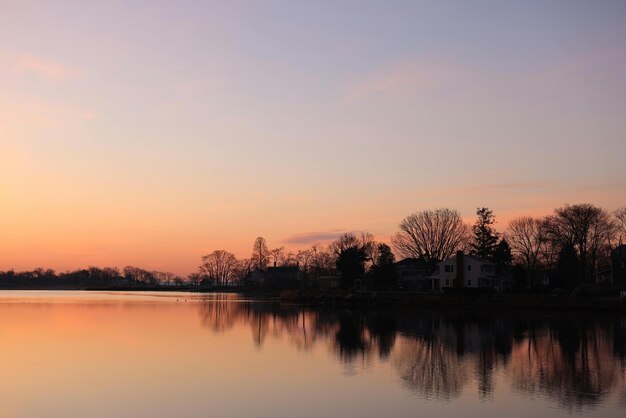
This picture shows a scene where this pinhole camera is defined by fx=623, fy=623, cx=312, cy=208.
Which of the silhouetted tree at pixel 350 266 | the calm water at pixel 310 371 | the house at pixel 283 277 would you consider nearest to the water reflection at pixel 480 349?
the calm water at pixel 310 371

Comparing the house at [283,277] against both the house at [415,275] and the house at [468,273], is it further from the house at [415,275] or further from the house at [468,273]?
the house at [468,273]

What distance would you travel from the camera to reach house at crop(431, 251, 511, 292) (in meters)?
85.0

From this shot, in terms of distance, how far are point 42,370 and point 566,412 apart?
1908 centimetres

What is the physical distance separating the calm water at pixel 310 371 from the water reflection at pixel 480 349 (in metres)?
0.07

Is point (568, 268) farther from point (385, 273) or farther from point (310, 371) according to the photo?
point (310, 371)

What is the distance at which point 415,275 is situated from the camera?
109125 millimetres

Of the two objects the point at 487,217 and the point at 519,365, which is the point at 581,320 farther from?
the point at 487,217

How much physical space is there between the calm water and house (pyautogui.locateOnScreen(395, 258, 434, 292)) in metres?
55.3

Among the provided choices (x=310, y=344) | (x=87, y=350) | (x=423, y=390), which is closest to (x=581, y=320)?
(x=310, y=344)

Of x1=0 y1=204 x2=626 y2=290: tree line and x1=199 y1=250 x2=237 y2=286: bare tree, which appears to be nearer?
x1=0 y1=204 x2=626 y2=290: tree line

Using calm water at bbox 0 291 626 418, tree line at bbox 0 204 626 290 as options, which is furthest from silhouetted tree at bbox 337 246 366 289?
calm water at bbox 0 291 626 418

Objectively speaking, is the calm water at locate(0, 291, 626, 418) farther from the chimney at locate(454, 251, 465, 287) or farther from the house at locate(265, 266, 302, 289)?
the house at locate(265, 266, 302, 289)

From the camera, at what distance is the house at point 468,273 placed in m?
85.0

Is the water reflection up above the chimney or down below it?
below
